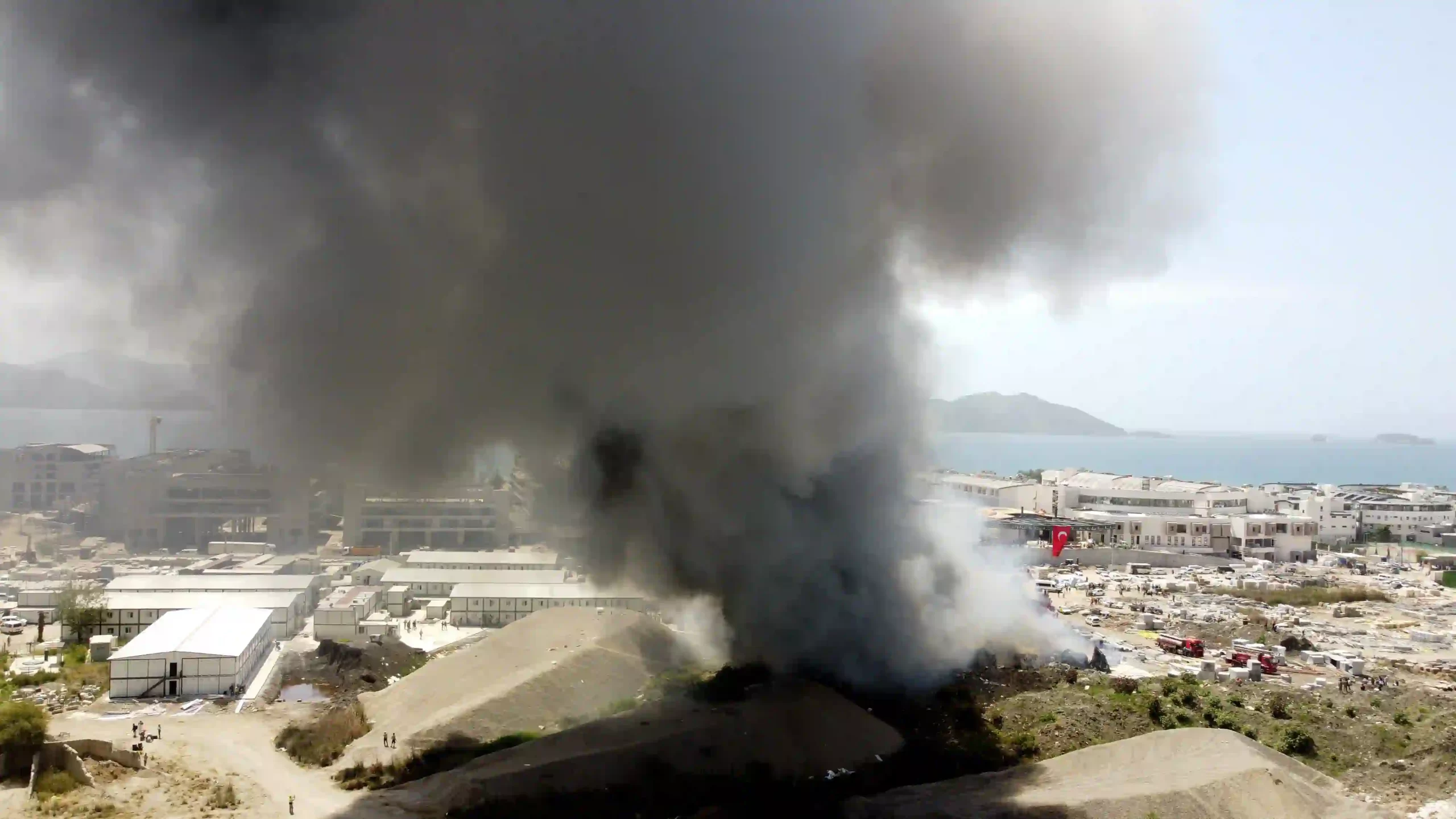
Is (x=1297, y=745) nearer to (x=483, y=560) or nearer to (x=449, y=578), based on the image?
(x=449, y=578)

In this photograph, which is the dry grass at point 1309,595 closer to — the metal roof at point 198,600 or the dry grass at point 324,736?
the dry grass at point 324,736

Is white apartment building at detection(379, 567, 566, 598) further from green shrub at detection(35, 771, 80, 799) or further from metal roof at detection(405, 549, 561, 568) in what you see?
green shrub at detection(35, 771, 80, 799)

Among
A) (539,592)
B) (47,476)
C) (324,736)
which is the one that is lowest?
(324,736)

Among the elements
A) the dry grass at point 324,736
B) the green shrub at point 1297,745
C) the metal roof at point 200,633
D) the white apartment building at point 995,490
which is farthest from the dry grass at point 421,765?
the white apartment building at point 995,490

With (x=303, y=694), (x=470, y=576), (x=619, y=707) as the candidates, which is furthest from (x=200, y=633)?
(x=619, y=707)

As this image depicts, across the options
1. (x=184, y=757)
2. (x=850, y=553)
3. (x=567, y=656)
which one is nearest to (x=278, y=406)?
(x=184, y=757)

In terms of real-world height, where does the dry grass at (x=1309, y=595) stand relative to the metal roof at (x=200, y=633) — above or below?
below
